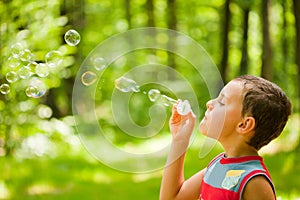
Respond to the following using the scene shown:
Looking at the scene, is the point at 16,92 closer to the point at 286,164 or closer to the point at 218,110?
the point at 286,164

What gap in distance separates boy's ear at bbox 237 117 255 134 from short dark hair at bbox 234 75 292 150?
0.01m

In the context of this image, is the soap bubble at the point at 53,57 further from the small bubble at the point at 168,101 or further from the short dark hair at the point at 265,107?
the short dark hair at the point at 265,107

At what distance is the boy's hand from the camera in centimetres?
169

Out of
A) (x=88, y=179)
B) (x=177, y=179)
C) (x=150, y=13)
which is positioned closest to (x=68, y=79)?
(x=150, y=13)

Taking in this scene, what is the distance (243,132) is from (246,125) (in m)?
0.02

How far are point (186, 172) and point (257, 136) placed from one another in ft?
9.88

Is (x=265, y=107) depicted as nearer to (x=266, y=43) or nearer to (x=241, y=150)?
(x=241, y=150)

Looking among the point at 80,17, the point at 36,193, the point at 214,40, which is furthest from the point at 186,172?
the point at 214,40

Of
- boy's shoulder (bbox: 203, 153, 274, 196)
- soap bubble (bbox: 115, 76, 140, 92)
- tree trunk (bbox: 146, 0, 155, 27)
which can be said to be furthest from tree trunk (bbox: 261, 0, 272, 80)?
boy's shoulder (bbox: 203, 153, 274, 196)

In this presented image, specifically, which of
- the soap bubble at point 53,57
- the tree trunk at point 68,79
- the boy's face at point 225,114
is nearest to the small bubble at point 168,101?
the boy's face at point 225,114

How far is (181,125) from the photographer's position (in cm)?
170

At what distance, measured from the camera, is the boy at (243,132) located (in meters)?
1.49

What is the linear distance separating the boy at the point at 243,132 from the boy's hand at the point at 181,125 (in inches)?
1.4

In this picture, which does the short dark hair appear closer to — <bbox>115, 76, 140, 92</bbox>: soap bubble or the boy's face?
the boy's face
